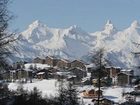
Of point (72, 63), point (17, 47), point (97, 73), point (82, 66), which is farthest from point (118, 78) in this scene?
point (17, 47)

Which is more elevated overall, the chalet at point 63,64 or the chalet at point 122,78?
the chalet at point 63,64

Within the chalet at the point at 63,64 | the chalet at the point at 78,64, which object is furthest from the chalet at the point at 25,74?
the chalet at the point at 63,64

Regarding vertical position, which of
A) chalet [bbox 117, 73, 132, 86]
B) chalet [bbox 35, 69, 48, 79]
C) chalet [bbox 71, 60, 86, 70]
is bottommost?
chalet [bbox 117, 73, 132, 86]

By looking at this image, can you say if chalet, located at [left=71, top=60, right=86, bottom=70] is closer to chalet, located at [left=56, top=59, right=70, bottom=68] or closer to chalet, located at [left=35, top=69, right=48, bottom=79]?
chalet, located at [left=56, top=59, right=70, bottom=68]

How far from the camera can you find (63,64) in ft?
638

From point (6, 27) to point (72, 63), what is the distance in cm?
17945

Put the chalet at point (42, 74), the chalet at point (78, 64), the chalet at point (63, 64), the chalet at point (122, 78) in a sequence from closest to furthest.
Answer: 1. the chalet at point (122, 78)
2. the chalet at point (42, 74)
3. the chalet at point (78, 64)
4. the chalet at point (63, 64)

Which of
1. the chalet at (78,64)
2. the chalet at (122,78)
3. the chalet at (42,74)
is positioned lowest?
the chalet at (122,78)

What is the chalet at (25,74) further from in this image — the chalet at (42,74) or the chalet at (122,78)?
the chalet at (122,78)

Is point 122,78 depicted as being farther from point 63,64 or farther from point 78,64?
point 63,64

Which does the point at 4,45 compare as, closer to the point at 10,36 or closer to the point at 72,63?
the point at 10,36

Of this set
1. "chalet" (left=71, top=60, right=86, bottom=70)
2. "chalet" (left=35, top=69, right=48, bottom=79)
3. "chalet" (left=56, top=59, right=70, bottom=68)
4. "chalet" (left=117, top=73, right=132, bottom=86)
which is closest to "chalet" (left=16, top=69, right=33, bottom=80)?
"chalet" (left=35, top=69, right=48, bottom=79)

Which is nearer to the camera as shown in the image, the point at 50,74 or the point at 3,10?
the point at 3,10

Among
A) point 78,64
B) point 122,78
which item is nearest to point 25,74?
point 122,78
